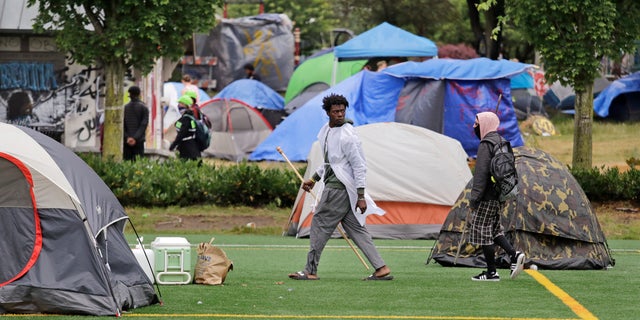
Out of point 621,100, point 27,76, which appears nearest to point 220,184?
point 27,76

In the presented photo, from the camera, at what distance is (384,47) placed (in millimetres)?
33344

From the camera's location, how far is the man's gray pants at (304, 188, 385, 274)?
43.6 ft

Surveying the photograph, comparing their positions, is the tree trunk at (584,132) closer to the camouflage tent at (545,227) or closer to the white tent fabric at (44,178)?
the camouflage tent at (545,227)

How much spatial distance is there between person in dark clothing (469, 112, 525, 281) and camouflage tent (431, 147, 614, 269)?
1.21m

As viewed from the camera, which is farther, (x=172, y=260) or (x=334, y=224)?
(x=334, y=224)

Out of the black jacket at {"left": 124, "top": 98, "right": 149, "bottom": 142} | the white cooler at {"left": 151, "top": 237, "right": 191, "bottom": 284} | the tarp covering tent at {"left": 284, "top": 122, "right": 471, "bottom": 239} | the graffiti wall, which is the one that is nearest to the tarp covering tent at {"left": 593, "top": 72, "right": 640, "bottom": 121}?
the graffiti wall

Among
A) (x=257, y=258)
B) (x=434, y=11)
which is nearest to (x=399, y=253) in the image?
(x=257, y=258)

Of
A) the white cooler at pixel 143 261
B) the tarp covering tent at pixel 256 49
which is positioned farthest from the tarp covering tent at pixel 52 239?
the tarp covering tent at pixel 256 49

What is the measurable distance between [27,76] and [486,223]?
47.4ft

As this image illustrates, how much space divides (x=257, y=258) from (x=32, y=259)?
585 cm

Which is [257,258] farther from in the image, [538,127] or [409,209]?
[538,127]

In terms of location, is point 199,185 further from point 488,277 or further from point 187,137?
point 488,277

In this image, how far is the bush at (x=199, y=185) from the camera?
21797mm

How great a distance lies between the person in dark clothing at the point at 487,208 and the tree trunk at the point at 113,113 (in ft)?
34.1
